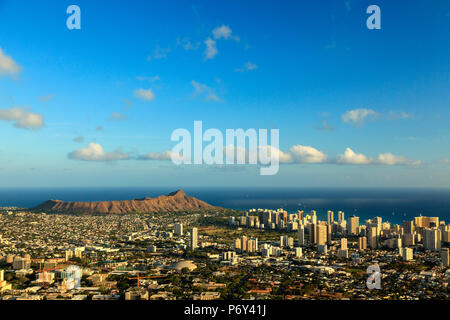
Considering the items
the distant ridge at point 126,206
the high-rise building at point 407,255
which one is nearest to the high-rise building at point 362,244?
the high-rise building at point 407,255

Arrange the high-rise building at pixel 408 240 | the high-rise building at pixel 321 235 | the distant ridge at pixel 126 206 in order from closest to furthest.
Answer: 1. the high-rise building at pixel 408 240
2. the high-rise building at pixel 321 235
3. the distant ridge at pixel 126 206

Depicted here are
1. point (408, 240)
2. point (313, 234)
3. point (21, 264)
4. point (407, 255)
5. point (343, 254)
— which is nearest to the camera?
point (21, 264)

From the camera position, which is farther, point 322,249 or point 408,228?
point 408,228

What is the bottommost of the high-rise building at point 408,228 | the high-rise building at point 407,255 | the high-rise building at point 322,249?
the high-rise building at point 322,249

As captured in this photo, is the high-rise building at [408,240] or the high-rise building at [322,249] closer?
the high-rise building at [322,249]

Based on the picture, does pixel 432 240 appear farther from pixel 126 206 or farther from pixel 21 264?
pixel 126 206

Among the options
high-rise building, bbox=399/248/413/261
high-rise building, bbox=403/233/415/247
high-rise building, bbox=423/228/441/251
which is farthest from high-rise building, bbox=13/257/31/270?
high-rise building, bbox=423/228/441/251

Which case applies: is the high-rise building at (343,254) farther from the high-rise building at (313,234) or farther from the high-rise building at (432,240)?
the high-rise building at (432,240)

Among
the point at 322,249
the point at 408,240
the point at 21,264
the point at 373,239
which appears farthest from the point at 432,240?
the point at 21,264
